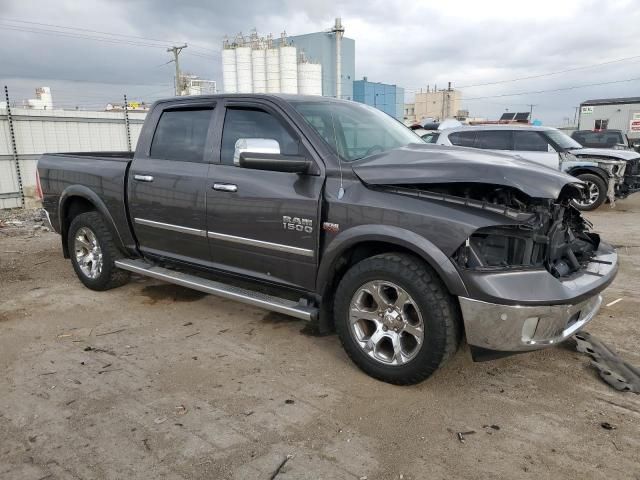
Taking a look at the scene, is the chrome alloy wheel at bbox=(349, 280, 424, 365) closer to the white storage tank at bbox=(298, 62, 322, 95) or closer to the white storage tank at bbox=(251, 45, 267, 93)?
the white storage tank at bbox=(298, 62, 322, 95)

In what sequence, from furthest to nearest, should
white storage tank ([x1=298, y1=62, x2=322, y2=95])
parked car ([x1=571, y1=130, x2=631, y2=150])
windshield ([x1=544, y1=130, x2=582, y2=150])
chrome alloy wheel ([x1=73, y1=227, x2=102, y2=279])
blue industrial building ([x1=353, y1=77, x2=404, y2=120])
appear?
blue industrial building ([x1=353, y1=77, x2=404, y2=120])
white storage tank ([x1=298, y1=62, x2=322, y2=95])
parked car ([x1=571, y1=130, x2=631, y2=150])
windshield ([x1=544, y1=130, x2=582, y2=150])
chrome alloy wheel ([x1=73, y1=227, x2=102, y2=279])

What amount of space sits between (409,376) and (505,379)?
72cm

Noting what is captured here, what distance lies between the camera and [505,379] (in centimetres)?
333

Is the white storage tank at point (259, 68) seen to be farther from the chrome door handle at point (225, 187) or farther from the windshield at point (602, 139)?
the chrome door handle at point (225, 187)

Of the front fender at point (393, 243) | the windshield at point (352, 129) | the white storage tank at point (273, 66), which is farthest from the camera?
the white storage tank at point (273, 66)

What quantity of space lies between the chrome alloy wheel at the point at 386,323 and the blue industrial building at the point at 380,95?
4085 cm

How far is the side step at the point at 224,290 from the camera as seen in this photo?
350 centimetres

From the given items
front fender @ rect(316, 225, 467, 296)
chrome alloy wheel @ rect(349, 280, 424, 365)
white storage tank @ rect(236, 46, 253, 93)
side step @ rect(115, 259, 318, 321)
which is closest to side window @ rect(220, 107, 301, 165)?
front fender @ rect(316, 225, 467, 296)

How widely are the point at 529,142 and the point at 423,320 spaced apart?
872 centimetres

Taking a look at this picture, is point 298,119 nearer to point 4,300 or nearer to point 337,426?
point 337,426

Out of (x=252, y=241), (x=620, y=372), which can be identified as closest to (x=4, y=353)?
(x=252, y=241)

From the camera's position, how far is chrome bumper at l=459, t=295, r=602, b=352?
8.96 ft

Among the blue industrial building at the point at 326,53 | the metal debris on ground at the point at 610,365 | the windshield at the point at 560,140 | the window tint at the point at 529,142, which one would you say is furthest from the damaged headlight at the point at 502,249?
the blue industrial building at the point at 326,53

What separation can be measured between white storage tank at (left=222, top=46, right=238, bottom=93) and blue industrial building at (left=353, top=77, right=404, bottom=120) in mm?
10925
